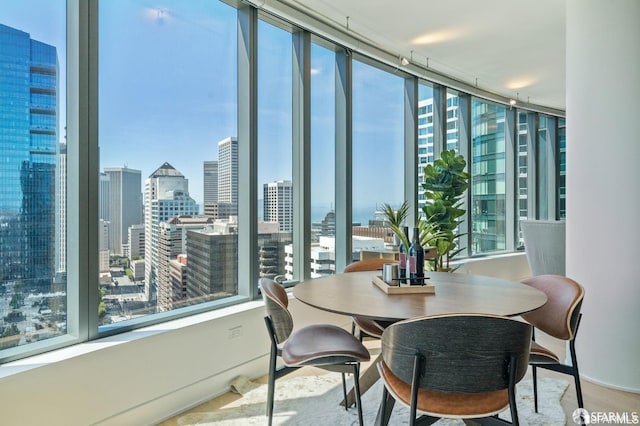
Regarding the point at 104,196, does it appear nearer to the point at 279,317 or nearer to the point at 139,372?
the point at 139,372

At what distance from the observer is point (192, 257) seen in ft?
9.75

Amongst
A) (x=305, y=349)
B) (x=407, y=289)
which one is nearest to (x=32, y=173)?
(x=305, y=349)

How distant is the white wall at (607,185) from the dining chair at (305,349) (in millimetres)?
1950

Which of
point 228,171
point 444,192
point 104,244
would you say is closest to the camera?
point 104,244

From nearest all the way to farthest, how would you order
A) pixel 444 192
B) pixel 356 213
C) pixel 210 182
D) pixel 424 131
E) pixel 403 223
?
pixel 210 182 < pixel 356 213 < pixel 444 192 < pixel 403 223 < pixel 424 131

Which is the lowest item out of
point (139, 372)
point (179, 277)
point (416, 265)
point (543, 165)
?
point (139, 372)

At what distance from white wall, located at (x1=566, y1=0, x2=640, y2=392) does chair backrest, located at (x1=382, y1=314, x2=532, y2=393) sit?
1.84 metres

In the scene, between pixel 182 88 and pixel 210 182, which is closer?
pixel 182 88

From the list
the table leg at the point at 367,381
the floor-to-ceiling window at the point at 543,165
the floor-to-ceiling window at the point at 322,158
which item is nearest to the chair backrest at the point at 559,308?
the table leg at the point at 367,381

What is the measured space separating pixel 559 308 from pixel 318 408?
153cm

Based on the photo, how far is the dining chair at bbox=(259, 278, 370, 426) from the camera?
200cm

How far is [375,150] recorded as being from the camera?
4609 mm

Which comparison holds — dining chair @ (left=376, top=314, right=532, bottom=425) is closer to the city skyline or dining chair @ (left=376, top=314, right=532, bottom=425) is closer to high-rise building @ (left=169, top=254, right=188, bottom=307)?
high-rise building @ (left=169, top=254, right=188, bottom=307)

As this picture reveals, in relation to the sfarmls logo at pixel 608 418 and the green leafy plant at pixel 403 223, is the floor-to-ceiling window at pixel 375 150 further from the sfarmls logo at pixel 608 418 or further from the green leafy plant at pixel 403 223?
the sfarmls logo at pixel 608 418
